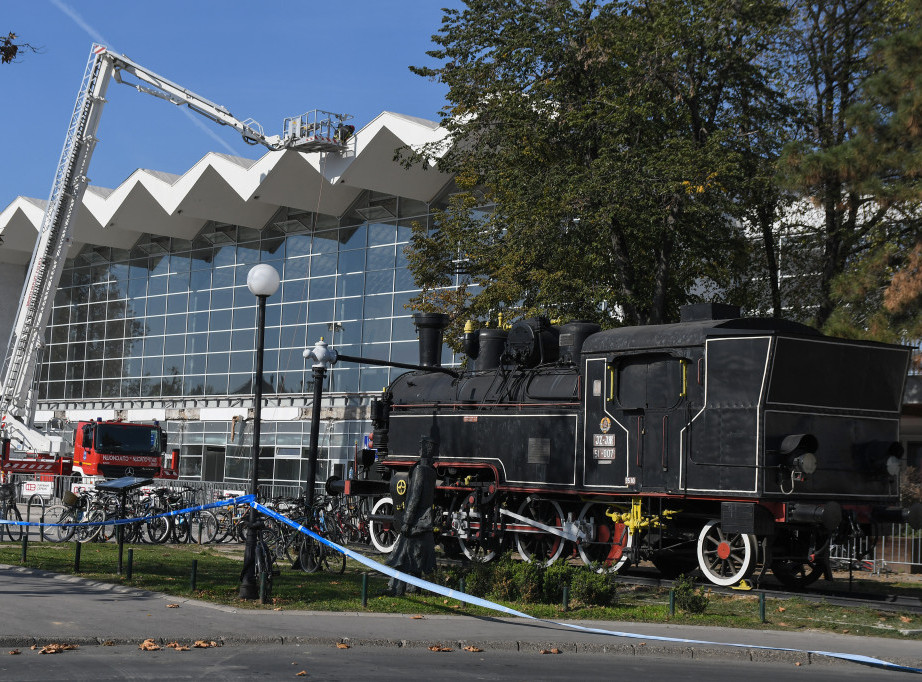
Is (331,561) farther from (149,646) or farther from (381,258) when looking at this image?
(381,258)

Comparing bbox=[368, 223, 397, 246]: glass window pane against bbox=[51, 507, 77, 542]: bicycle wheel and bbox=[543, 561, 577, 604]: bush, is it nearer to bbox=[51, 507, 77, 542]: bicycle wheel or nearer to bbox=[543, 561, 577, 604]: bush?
bbox=[51, 507, 77, 542]: bicycle wheel

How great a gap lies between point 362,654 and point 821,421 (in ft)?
25.2

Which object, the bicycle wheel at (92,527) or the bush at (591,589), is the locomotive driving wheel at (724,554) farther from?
the bicycle wheel at (92,527)

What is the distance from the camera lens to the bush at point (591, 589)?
12.8 meters

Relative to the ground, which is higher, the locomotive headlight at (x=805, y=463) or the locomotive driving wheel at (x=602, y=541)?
the locomotive headlight at (x=805, y=463)

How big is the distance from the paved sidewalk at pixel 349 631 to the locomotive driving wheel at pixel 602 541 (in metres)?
4.03

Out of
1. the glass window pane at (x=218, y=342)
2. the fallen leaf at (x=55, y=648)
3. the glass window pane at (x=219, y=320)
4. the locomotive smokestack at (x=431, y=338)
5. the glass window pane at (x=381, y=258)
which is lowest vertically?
the fallen leaf at (x=55, y=648)

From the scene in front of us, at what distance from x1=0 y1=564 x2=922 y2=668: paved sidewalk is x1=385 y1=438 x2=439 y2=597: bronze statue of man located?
4.50 feet

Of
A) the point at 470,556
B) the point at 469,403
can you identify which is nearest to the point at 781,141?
the point at 469,403

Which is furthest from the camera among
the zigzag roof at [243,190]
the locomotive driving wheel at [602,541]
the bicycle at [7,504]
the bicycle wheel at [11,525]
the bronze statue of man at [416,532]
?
the zigzag roof at [243,190]

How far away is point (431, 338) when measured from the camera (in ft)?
69.5

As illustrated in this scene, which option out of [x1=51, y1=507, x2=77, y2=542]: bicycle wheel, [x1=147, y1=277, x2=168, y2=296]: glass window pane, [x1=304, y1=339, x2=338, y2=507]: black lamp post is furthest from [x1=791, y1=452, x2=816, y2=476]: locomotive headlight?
[x1=147, y1=277, x2=168, y2=296]: glass window pane

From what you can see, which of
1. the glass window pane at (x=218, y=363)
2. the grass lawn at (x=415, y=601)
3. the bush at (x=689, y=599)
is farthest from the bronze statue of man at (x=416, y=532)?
the glass window pane at (x=218, y=363)

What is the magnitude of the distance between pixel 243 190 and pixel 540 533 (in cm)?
2570
